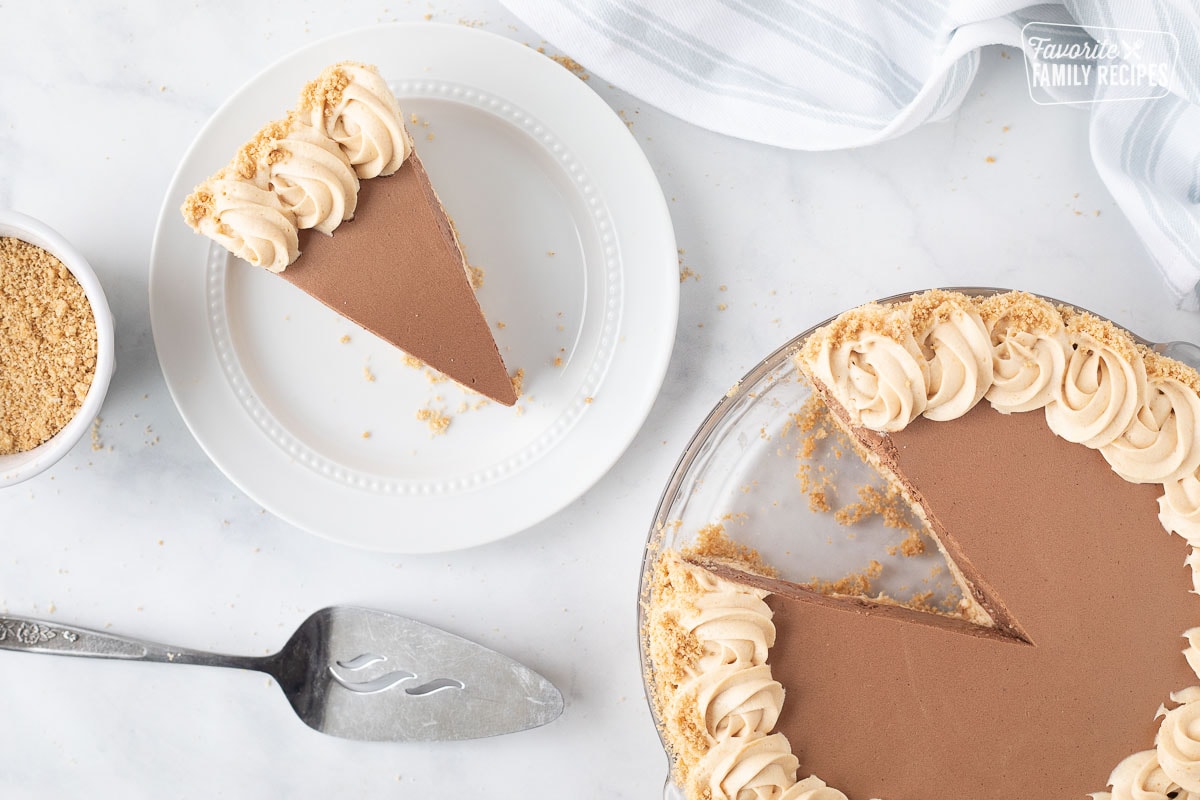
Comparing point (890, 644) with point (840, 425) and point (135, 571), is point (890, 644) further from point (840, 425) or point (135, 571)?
point (135, 571)

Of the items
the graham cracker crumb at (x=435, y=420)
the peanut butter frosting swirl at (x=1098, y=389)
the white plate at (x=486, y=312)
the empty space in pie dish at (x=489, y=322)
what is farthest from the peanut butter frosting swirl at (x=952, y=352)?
the graham cracker crumb at (x=435, y=420)

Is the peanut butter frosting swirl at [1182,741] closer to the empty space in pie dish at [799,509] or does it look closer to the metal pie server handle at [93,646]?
the empty space in pie dish at [799,509]

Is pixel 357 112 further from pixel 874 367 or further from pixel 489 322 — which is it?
pixel 874 367

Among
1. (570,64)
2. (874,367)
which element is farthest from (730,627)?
(570,64)

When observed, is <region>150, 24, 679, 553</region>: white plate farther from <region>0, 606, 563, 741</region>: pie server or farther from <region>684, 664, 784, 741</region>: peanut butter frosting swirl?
<region>684, 664, 784, 741</region>: peanut butter frosting swirl

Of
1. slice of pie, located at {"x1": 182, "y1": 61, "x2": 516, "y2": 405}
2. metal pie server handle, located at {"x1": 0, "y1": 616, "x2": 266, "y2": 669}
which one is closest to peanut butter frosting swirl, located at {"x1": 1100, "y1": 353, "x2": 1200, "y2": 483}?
slice of pie, located at {"x1": 182, "y1": 61, "x2": 516, "y2": 405}
